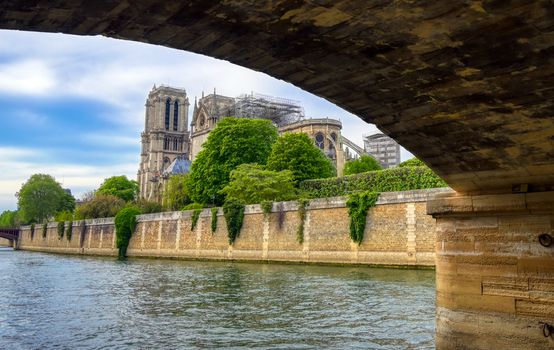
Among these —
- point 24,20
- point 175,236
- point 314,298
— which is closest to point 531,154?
point 24,20

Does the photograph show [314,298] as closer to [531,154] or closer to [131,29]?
[531,154]

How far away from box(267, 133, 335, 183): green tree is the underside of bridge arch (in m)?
37.8

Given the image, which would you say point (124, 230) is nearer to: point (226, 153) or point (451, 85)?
point (226, 153)

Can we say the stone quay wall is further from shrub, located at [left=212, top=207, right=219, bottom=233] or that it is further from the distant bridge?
the distant bridge

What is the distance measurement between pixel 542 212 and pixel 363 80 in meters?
3.87

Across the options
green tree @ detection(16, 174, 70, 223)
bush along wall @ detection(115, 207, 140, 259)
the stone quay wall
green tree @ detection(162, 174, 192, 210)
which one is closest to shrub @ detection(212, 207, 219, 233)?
the stone quay wall

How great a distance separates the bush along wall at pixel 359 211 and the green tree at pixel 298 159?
1585cm

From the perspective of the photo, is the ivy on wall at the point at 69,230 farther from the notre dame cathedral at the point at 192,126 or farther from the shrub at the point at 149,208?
the notre dame cathedral at the point at 192,126

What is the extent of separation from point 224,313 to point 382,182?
74.4 ft

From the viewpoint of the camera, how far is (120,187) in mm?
102625

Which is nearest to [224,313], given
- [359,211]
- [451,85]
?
[451,85]

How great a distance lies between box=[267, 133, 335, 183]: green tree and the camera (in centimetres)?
4706

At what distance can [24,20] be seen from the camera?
12.8 ft

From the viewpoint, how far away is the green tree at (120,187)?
325ft
